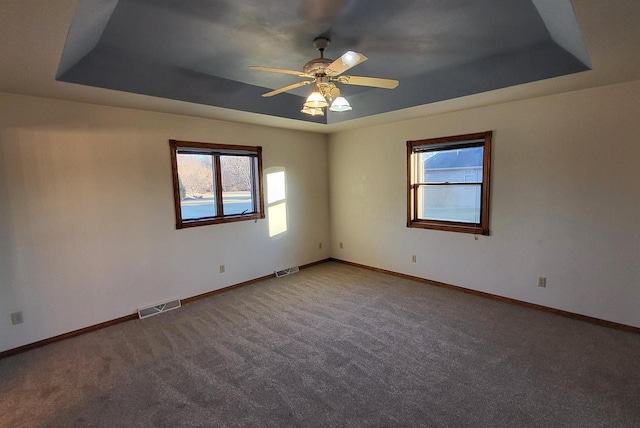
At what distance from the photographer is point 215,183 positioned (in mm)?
4328

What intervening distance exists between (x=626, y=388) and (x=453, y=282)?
2130 millimetres

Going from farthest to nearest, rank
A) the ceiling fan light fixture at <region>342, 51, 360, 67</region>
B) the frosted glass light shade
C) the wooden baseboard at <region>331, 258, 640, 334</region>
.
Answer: the wooden baseboard at <region>331, 258, 640, 334</region> → the frosted glass light shade → the ceiling fan light fixture at <region>342, 51, 360, 67</region>

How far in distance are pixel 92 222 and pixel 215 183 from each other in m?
1.48

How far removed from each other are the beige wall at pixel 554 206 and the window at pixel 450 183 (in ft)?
0.34

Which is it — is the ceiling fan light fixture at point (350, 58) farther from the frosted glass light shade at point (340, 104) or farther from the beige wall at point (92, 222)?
the beige wall at point (92, 222)

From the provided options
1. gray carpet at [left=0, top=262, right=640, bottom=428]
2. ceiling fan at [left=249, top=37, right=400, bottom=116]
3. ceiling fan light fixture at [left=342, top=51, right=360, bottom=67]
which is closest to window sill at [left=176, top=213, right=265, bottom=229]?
gray carpet at [left=0, top=262, right=640, bottom=428]

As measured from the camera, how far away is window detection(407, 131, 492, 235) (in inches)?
155

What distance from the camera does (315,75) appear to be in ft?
8.30

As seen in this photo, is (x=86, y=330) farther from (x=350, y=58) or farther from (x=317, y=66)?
(x=350, y=58)

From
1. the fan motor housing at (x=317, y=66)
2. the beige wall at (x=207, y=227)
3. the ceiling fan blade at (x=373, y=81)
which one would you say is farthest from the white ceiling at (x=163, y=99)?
the fan motor housing at (x=317, y=66)

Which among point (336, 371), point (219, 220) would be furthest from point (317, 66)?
point (219, 220)

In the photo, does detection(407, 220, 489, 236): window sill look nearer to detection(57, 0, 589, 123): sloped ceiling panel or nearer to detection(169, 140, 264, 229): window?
detection(57, 0, 589, 123): sloped ceiling panel

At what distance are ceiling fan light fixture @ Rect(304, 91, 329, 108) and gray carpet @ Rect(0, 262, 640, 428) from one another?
216 cm

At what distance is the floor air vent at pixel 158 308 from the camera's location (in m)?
3.65
